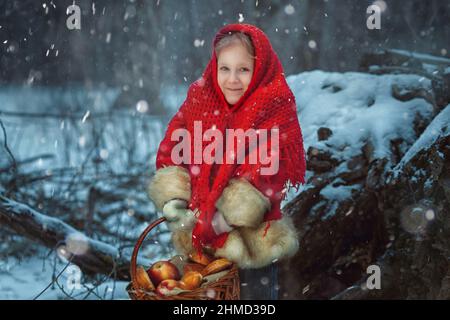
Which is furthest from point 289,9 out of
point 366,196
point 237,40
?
point 237,40

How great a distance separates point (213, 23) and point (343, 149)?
11.1 ft

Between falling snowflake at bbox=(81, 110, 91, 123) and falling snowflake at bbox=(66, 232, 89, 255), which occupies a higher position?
falling snowflake at bbox=(81, 110, 91, 123)

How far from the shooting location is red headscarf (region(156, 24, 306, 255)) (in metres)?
2.24

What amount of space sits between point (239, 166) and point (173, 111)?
423 cm

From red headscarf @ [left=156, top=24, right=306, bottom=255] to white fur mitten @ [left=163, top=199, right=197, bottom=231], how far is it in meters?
0.04

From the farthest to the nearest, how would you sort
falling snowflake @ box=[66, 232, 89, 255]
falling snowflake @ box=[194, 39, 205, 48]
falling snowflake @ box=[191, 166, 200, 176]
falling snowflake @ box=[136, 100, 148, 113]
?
falling snowflake @ box=[194, 39, 205, 48] → falling snowflake @ box=[136, 100, 148, 113] → falling snowflake @ box=[66, 232, 89, 255] → falling snowflake @ box=[191, 166, 200, 176]

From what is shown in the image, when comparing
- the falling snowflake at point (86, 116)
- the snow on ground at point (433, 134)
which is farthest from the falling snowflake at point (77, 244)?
the falling snowflake at point (86, 116)

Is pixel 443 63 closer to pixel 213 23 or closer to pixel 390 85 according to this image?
pixel 390 85

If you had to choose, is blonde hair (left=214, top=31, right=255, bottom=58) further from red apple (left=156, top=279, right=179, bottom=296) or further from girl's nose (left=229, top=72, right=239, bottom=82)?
red apple (left=156, top=279, right=179, bottom=296)

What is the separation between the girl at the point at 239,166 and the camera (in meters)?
2.23

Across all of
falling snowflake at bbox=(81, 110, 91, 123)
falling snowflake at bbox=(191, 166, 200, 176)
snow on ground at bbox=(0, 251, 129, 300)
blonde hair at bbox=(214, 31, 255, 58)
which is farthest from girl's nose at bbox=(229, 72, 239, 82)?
falling snowflake at bbox=(81, 110, 91, 123)

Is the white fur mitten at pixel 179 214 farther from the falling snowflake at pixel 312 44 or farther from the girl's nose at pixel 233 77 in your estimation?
the falling snowflake at pixel 312 44

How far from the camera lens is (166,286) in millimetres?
2139
